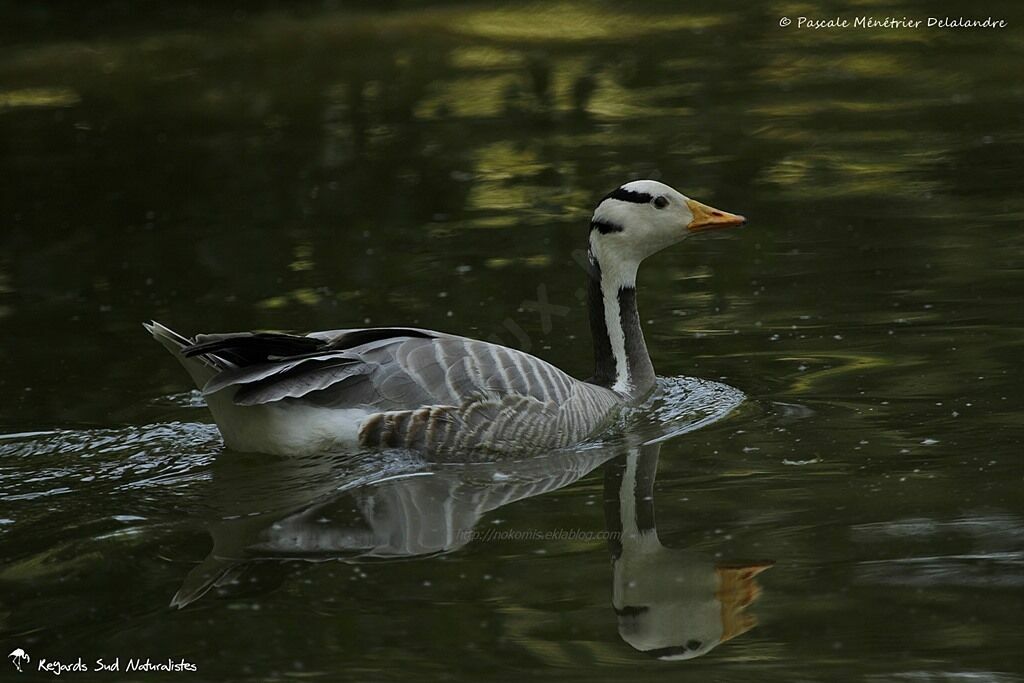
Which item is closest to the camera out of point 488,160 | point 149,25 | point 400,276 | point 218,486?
point 218,486

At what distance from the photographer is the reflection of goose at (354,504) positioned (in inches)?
266

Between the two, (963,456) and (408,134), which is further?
(408,134)

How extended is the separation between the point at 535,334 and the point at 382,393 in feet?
7.45

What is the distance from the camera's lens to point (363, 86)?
61.5 feet

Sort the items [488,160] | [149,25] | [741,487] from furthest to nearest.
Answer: [149,25]
[488,160]
[741,487]

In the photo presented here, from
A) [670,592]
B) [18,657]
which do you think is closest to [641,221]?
[670,592]

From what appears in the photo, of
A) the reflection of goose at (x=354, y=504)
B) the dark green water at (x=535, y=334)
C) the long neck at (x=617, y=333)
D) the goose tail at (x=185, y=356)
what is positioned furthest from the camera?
the long neck at (x=617, y=333)

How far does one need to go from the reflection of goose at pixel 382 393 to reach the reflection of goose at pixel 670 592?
3.65 feet

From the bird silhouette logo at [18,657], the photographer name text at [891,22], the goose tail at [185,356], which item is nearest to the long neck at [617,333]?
the goose tail at [185,356]

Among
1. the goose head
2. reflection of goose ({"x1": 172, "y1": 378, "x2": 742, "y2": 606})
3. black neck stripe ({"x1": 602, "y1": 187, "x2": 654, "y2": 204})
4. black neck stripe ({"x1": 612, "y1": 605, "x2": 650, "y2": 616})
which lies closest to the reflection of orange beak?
the goose head

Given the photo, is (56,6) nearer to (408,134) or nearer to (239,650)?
(408,134)

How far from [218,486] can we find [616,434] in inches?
83.7

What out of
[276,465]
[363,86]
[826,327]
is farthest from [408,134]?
[276,465]

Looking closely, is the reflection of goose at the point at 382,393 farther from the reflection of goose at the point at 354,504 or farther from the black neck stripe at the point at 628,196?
the black neck stripe at the point at 628,196
